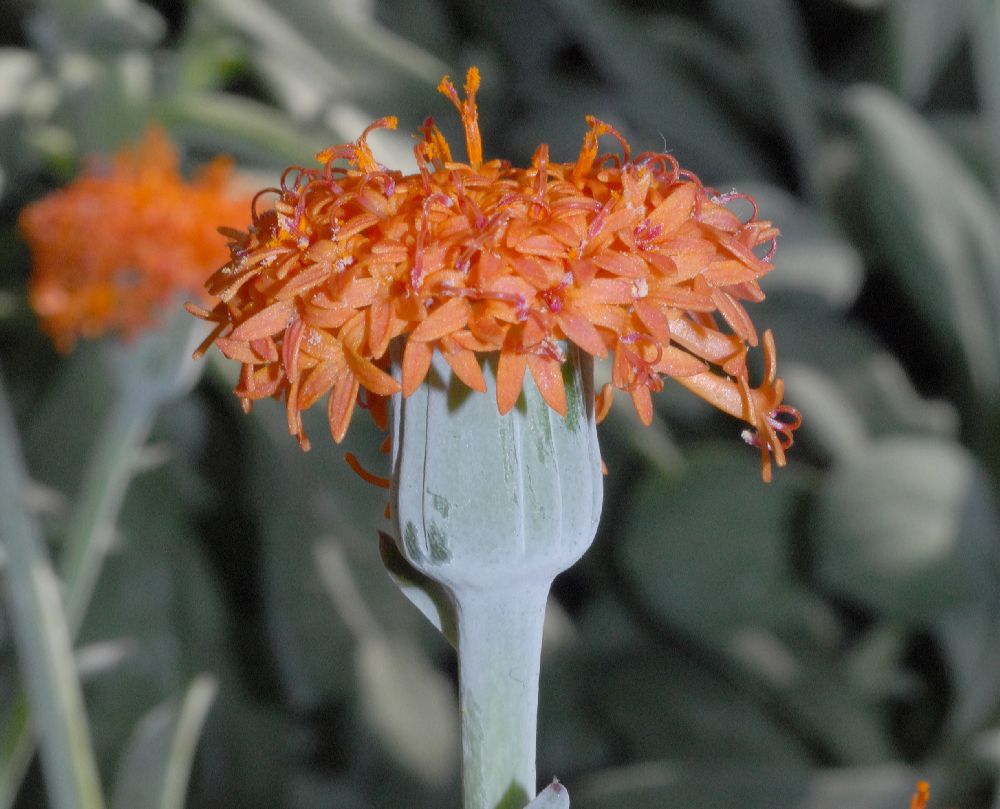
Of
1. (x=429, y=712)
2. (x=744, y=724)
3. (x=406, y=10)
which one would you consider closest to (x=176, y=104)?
(x=406, y=10)

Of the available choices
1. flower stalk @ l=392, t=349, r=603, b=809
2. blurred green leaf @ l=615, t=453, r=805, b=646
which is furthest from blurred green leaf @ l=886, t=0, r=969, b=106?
flower stalk @ l=392, t=349, r=603, b=809

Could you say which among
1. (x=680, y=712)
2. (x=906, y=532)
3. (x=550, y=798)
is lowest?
(x=680, y=712)

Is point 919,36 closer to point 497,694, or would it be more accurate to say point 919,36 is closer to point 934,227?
point 934,227

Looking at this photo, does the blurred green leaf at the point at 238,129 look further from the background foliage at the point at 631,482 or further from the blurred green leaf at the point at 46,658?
the blurred green leaf at the point at 46,658

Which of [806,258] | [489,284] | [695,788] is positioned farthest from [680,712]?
[489,284]

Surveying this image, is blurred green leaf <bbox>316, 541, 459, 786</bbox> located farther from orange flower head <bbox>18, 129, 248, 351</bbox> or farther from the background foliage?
orange flower head <bbox>18, 129, 248, 351</bbox>
